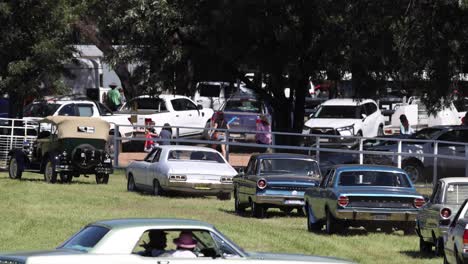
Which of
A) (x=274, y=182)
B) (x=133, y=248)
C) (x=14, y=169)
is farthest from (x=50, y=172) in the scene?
(x=133, y=248)

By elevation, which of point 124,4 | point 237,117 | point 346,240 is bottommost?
point 346,240

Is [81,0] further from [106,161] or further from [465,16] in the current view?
[465,16]

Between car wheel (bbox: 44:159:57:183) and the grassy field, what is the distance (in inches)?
11.4

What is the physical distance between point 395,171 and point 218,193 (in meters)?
7.67

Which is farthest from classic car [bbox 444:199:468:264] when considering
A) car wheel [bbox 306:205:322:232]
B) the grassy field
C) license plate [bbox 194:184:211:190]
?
license plate [bbox 194:184:211:190]

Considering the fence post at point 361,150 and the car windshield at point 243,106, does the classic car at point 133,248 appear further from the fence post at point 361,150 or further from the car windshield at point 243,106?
the car windshield at point 243,106

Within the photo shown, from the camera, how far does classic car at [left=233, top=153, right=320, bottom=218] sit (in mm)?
25547

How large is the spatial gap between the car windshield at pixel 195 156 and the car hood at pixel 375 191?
8.74 meters

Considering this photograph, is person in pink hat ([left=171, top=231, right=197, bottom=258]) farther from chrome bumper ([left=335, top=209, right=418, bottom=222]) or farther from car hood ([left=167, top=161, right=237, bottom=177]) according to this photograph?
car hood ([left=167, top=161, right=237, bottom=177])

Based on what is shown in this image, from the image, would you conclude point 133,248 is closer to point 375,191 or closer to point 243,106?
point 375,191

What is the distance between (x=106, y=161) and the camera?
3306 centimetres

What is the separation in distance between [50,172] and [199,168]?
5.47 meters

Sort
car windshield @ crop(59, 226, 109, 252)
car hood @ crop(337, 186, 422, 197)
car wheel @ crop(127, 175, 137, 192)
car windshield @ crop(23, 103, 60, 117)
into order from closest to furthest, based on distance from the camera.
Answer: car windshield @ crop(59, 226, 109, 252)
car hood @ crop(337, 186, 422, 197)
car wheel @ crop(127, 175, 137, 192)
car windshield @ crop(23, 103, 60, 117)

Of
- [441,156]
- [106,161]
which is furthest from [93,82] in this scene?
[441,156]
